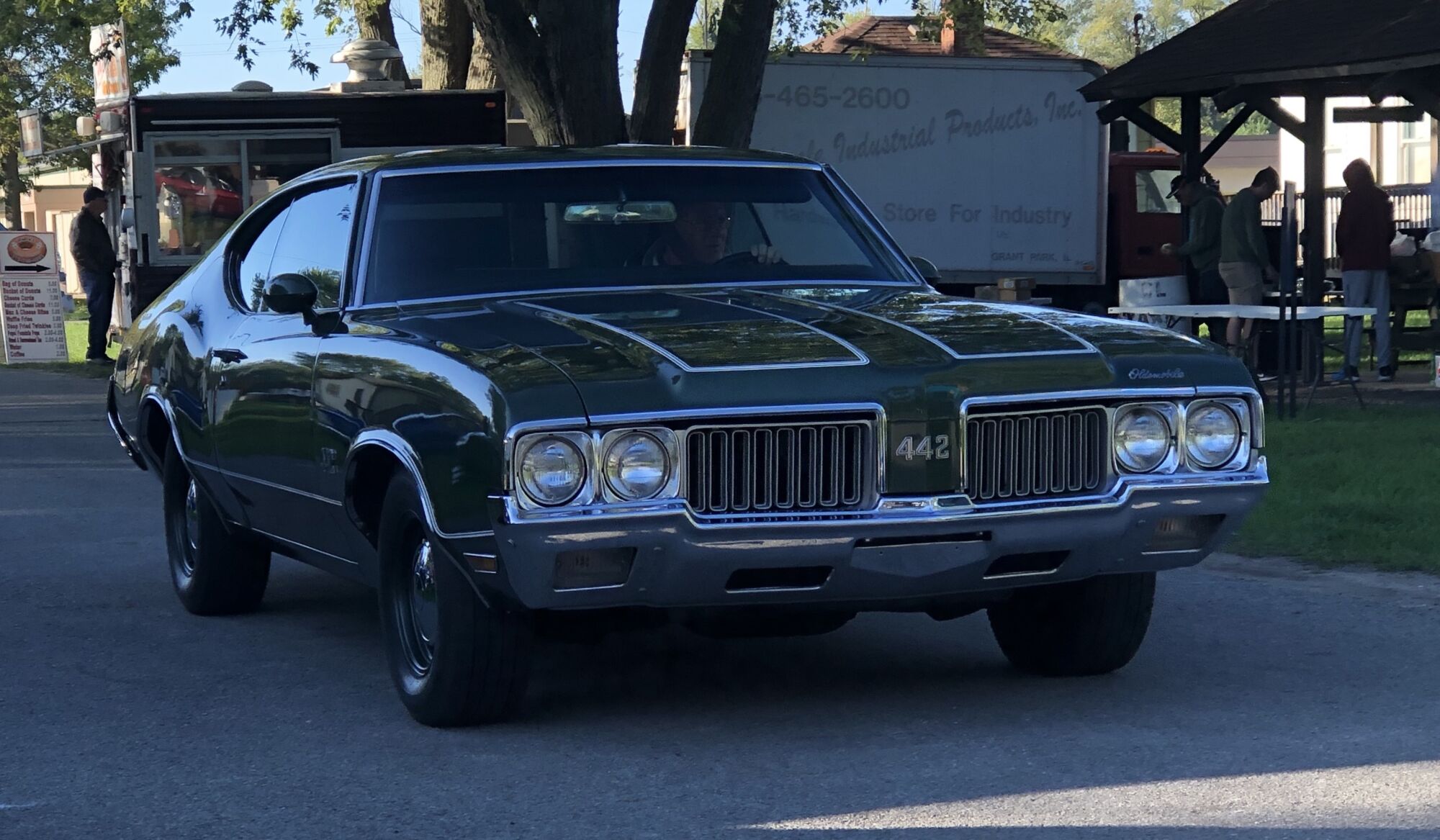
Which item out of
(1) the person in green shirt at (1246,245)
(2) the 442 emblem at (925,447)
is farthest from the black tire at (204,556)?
(1) the person in green shirt at (1246,245)

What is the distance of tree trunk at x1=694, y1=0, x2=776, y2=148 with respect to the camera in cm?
1717

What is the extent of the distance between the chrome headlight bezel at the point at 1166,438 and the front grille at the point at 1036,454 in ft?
0.11

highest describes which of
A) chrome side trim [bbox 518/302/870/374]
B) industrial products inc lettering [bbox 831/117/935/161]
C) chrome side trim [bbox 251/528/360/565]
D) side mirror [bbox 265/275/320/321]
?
industrial products inc lettering [bbox 831/117/935/161]

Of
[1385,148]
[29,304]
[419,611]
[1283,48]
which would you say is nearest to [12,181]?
[29,304]

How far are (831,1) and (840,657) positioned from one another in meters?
16.6

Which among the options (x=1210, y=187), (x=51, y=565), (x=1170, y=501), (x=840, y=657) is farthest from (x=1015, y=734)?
(x=1210, y=187)

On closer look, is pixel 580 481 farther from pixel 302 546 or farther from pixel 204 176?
pixel 204 176

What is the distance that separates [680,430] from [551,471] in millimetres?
326

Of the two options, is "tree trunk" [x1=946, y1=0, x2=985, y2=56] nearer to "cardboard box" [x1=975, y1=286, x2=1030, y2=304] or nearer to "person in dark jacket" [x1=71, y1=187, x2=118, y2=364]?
"cardboard box" [x1=975, y1=286, x2=1030, y2=304]

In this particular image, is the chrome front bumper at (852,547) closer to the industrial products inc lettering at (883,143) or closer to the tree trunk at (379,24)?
the industrial products inc lettering at (883,143)

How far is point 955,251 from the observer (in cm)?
2198

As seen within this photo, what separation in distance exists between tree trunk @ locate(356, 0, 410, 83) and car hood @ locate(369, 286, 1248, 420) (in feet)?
54.1

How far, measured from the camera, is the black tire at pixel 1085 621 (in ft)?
19.8

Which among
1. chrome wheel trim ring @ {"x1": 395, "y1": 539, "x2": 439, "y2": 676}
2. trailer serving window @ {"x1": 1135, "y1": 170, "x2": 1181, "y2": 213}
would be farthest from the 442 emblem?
trailer serving window @ {"x1": 1135, "y1": 170, "x2": 1181, "y2": 213}
